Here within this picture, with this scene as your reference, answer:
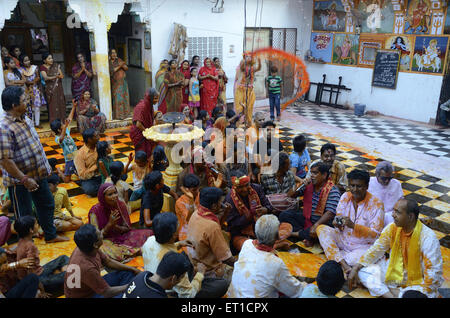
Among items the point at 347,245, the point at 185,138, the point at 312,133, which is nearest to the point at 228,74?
the point at 312,133

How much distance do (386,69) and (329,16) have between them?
2717mm

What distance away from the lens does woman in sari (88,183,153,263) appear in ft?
12.3

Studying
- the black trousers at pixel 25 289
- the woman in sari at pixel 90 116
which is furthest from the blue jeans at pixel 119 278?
the woman in sari at pixel 90 116

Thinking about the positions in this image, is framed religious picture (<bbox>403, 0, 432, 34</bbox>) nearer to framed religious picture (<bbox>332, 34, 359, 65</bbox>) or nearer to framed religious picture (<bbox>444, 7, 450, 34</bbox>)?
framed religious picture (<bbox>444, 7, 450, 34</bbox>)

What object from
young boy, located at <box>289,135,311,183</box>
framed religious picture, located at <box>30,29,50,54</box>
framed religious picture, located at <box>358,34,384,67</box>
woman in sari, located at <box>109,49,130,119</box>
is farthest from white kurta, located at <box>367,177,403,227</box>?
framed religious picture, located at <box>30,29,50,54</box>

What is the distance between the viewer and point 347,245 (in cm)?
396

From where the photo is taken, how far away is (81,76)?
9.02 metres

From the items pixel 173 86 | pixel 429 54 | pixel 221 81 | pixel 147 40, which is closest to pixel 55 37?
pixel 147 40

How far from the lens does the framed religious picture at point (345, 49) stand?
11.9m

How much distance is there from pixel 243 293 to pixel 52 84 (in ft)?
26.0

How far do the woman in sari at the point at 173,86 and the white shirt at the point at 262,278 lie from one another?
7244 mm

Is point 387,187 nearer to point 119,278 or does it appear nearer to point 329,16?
point 119,278
